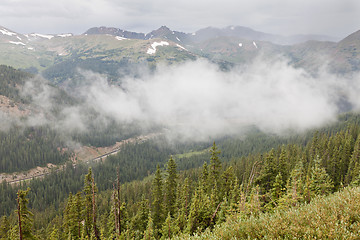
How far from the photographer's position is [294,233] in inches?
367

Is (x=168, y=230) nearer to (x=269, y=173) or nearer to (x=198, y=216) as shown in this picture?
(x=198, y=216)

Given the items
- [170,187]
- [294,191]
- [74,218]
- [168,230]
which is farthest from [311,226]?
[74,218]

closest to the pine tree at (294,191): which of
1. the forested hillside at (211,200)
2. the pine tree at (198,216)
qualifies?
the forested hillside at (211,200)

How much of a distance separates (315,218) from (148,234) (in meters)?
17.1

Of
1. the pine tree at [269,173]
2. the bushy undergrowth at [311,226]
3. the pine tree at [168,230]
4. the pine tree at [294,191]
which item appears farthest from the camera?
the pine tree at [269,173]

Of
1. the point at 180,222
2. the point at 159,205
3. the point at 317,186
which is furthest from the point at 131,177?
the point at 317,186

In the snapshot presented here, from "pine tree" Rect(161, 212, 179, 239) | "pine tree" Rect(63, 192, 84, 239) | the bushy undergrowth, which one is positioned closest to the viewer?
the bushy undergrowth

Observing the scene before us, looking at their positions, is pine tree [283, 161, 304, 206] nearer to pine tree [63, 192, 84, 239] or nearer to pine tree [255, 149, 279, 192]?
pine tree [255, 149, 279, 192]

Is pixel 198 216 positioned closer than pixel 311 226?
No

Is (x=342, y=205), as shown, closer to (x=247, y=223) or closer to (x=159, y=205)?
(x=247, y=223)

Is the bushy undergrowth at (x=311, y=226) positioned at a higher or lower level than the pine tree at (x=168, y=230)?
higher

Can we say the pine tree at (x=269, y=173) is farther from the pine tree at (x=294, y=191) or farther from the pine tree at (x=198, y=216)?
the pine tree at (x=198, y=216)

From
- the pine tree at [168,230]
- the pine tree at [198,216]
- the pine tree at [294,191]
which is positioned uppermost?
the pine tree at [294,191]

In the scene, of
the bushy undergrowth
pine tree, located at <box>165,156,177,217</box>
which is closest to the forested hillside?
pine tree, located at <box>165,156,177,217</box>
